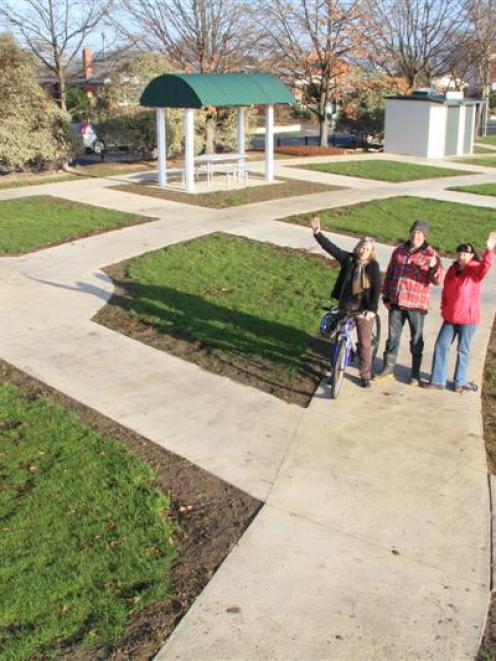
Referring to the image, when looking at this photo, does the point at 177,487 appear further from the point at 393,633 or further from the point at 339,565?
the point at 393,633

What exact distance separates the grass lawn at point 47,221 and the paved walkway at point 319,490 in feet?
11.5

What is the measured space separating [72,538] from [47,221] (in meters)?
10.6

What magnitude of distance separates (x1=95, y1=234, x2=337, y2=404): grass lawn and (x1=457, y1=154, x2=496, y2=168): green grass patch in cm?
1591

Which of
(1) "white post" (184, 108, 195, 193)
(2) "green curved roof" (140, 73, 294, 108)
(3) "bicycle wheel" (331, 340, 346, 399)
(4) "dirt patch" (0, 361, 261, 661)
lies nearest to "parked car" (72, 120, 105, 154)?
(2) "green curved roof" (140, 73, 294, 108)

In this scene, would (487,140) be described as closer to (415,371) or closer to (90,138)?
(90,138)

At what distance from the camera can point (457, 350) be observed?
664cm

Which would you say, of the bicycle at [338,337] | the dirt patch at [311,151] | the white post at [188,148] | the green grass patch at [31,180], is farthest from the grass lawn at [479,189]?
the bicycle at [338,337]

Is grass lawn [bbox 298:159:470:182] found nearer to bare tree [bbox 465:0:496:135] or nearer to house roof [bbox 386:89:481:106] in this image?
house roof [bbox 386:89:481:106]

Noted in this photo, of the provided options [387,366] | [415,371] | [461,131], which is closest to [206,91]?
[387,366]

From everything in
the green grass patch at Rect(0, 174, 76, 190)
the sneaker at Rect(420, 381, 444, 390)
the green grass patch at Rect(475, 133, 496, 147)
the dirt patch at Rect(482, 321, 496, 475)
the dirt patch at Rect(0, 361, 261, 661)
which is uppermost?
the green grass patch at Rect(475, 133, 496, 147)

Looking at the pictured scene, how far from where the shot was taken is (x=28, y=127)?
21.3 meters

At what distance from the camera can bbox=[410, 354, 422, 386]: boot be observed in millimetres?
6855

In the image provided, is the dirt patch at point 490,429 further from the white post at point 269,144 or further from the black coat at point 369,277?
the white post at point 269,144

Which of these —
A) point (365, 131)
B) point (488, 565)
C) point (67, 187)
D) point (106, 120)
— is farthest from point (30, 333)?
point (365, 131)
